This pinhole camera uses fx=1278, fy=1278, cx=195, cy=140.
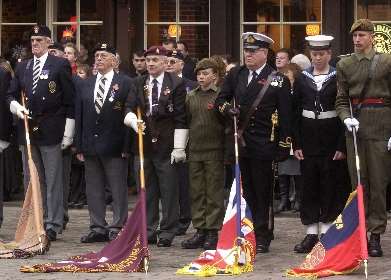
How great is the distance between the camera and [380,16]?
19.4 m

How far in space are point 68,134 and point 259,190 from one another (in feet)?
7.80

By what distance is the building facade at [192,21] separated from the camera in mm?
19469

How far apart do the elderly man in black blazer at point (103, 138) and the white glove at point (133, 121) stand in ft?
1.65

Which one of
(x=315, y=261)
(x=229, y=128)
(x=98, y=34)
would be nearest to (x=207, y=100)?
(x=229, y=128)

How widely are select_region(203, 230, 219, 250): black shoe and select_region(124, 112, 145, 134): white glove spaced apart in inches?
51.3

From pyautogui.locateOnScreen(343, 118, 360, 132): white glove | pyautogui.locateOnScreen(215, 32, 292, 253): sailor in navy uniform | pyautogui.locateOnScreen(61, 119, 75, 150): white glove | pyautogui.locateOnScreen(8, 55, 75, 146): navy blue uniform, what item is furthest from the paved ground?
pyautogui.locateOnScreen(343, 118, 360, 132): white glove

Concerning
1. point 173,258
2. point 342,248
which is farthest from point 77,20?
point 342,248

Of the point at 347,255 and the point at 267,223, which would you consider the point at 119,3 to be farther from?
the point at 347,255

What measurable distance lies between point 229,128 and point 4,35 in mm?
8943

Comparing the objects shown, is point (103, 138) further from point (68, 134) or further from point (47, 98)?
point (47, 98)

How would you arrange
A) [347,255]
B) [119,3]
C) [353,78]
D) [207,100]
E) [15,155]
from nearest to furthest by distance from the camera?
[347,255] < [353,78] < [207,100] < [15,155] < [119,3]

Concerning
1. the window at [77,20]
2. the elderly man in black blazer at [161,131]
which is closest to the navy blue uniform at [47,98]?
the elderly man in black blazer at [161,131]

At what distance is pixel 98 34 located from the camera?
2061 cm

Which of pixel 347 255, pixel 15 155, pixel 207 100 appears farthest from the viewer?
pixel 15 155
